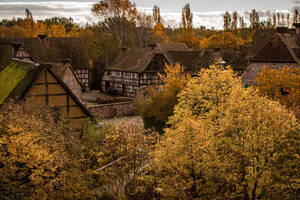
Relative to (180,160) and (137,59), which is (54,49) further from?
(180,160)

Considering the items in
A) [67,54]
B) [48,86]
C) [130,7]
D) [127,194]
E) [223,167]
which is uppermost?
[130,7]

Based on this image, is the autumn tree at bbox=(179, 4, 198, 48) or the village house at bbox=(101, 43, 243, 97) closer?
the village house at bbox=(101, 43, 243, 97)

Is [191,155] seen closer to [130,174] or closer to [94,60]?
[130,174]

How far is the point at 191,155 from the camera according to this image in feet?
40.1

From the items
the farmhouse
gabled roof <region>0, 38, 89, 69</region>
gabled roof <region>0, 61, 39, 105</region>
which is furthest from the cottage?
gabled roof <region>0, 61, 39, 105</region>

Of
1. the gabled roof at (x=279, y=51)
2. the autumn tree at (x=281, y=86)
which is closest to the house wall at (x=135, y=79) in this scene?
the gabled roof at (x=279, y=51)

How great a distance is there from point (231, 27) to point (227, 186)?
300 ft

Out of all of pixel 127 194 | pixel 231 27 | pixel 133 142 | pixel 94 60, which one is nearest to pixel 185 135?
pixel 133 142

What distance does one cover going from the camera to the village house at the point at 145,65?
47.9m

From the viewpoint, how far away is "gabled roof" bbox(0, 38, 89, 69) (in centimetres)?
4725

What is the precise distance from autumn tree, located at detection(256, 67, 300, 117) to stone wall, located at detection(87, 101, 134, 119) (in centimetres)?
1520

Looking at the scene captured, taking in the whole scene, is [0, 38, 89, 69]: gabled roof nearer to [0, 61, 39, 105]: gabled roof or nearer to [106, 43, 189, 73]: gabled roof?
[106, 43, 189, 73]: gabled roof

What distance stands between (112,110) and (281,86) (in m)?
17.2

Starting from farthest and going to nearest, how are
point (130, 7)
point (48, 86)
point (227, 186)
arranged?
point (130, 7), point (48, 86), point (227, 186)
